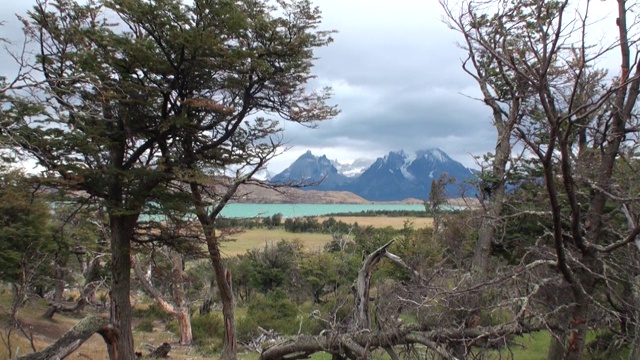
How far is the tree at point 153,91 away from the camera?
9.88 m

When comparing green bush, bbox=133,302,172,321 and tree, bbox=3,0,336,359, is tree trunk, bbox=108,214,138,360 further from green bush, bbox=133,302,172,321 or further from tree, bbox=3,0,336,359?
green bush, bbox=133,302,172,321

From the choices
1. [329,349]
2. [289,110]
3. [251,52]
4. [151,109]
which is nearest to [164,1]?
[251,52]

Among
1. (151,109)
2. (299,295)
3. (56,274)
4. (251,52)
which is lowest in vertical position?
(299,295)

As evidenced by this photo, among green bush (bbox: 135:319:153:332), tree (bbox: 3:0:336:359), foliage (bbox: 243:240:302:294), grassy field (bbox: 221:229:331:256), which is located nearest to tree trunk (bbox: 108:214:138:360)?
tree (bbox: 3:0:336:359)

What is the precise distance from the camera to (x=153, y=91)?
1084cm

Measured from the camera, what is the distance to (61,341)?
595 centimetres

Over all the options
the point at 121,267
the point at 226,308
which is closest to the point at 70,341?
the point at 121,267

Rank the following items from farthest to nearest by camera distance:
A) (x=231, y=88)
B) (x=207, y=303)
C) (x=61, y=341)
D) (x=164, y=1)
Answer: (x=207, y=303) → (x=231, y=88) → (x=164, y=1) → (x=61, y=341)

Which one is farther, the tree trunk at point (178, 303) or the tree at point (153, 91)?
the tree trunk at point (178, 303)

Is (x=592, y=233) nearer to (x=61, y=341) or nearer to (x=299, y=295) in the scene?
(x=61, y=341)

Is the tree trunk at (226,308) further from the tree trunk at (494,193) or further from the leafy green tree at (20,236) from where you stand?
the leafy green tree at (20,236)

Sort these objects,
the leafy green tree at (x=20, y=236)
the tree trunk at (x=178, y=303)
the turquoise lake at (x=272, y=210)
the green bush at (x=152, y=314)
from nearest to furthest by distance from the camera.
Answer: the leafy green tree at (x=20, y=236) < the turquoise lake at (x=272, y=210) < the tree trunk at (x=178, y=303) < the green bush at (x=152, y=314)

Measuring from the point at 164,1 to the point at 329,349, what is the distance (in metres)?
8.01

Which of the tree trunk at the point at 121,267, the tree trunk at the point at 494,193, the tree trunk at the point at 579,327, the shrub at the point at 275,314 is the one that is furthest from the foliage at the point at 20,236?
the tree trunk at the point at 579,327
